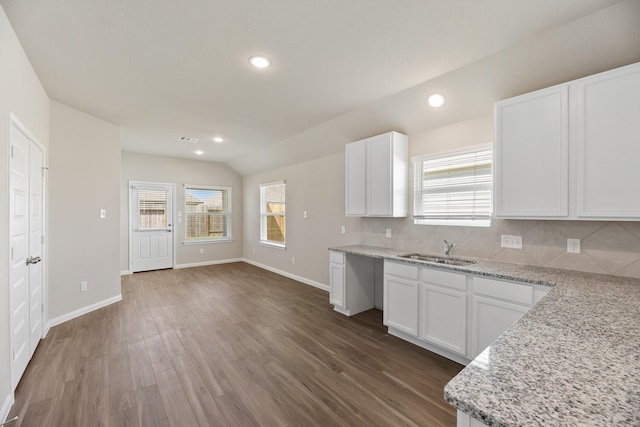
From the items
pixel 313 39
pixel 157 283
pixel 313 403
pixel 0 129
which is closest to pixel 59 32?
pixel 0 129

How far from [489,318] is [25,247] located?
13.0 feet

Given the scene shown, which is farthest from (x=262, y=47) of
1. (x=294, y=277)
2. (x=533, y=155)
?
(x=294, y=277)

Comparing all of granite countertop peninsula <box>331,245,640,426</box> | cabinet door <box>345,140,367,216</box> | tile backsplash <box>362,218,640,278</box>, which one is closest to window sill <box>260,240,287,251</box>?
cabinet door <box>345,140,367,216</box>

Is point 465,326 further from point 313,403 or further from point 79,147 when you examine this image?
point 79,147

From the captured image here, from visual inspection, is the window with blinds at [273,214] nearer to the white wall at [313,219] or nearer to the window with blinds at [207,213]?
the white wall at [313,219]

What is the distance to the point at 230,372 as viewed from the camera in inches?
96.3

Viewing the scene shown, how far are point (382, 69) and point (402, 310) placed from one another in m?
2.39

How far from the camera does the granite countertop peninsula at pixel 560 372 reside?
66 cm

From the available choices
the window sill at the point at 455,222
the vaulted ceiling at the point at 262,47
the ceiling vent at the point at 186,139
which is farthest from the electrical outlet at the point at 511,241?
the ceiling vent at the point at 186,139

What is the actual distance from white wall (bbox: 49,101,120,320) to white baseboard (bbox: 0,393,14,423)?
175 cm

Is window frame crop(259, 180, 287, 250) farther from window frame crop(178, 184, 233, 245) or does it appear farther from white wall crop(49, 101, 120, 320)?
white wall crop(49, 101, 120, 320)

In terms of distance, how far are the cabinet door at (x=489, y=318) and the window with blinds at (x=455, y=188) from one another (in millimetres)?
934

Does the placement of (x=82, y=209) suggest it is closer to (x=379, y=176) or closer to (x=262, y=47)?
(x=262, y=47)

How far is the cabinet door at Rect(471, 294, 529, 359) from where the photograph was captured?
2229mm
